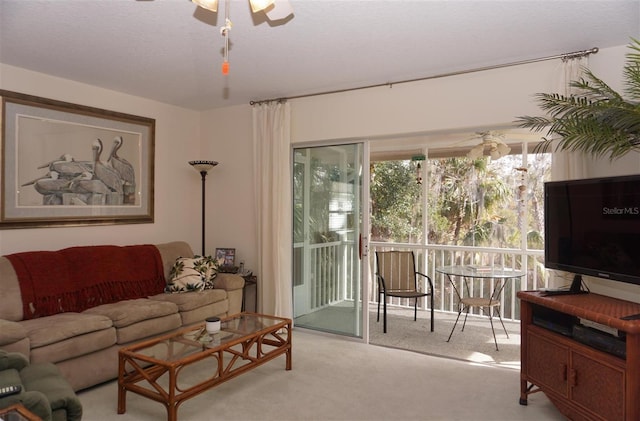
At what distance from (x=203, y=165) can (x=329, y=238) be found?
1.63 meters

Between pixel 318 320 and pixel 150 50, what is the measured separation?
10.0ft

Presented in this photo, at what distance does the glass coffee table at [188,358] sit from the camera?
2572 millimetres

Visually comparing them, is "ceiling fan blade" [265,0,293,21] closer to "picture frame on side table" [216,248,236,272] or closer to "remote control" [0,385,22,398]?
"remote control" [0,385,22,398]

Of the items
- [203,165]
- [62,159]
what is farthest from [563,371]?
[62,159]

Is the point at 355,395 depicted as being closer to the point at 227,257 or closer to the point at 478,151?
the point at 227,257

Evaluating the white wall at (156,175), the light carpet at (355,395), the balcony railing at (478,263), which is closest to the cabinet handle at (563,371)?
the light carpet at (355,395)

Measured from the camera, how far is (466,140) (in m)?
5.69

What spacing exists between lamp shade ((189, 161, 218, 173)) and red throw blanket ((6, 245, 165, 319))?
3.31ft

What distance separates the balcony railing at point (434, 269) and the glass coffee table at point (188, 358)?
1094 millimetres

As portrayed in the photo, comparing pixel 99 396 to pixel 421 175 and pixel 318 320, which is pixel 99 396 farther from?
pixel 421 175

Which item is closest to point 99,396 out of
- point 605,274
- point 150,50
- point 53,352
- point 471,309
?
point 53,352

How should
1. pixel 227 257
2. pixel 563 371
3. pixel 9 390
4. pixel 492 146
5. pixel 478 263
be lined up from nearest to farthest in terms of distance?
pixel 9 390 < pixel 563 371 < pixel 492 146 < pixel 227 257 < pixel 478 263

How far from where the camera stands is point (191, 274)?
167 inches

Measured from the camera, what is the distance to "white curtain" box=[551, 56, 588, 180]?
318 cm
